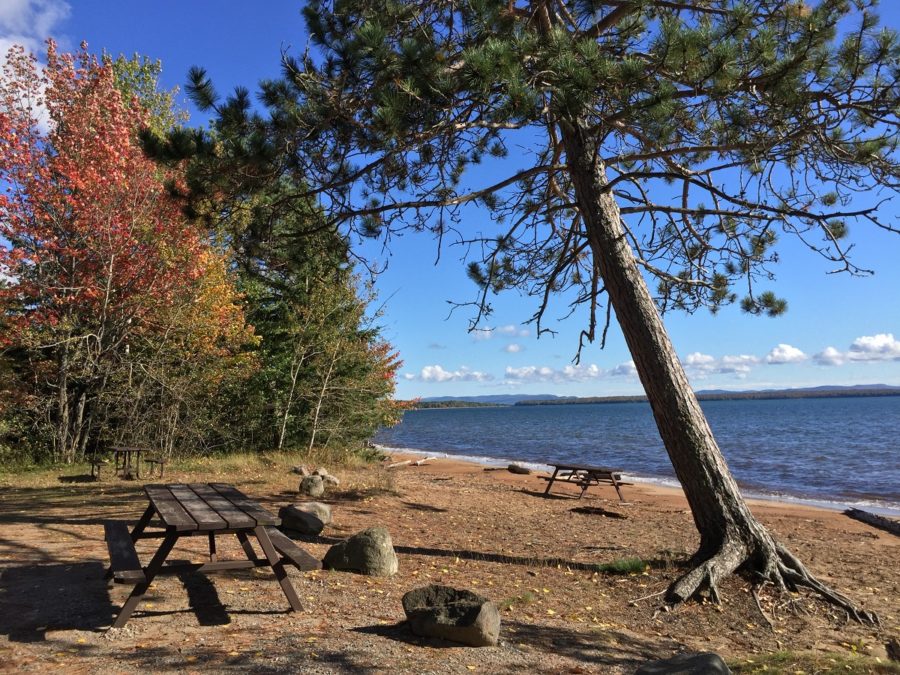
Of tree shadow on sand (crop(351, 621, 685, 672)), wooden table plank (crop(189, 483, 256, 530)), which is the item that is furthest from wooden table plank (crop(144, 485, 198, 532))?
tree shadow on sand (crop(351, 621, 685, 672))

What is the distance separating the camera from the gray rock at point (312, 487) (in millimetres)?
9984

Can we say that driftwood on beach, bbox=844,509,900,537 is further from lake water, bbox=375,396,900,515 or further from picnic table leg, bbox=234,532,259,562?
picnic table leg, bbox=234,532,259,562

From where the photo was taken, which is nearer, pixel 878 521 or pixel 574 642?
pixel 574 642

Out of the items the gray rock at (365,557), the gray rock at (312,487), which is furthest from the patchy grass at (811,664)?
the gray rock at (312,487)

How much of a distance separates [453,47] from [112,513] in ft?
23.5

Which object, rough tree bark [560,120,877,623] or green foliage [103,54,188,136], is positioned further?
green foliage [103,54,188,136]

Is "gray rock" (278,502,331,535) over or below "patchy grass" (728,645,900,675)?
over

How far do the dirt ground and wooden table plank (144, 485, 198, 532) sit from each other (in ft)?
2.17

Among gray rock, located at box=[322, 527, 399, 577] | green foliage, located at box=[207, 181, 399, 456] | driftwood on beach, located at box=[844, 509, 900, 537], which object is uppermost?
green foliage, located at box=[207, 181, 399, 456]

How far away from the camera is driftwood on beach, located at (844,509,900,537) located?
36.4ft

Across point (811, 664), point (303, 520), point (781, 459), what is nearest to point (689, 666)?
point (811, 664)

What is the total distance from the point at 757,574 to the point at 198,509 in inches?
192

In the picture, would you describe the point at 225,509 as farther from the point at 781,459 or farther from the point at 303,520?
the point at 781,459

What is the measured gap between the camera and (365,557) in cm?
569
